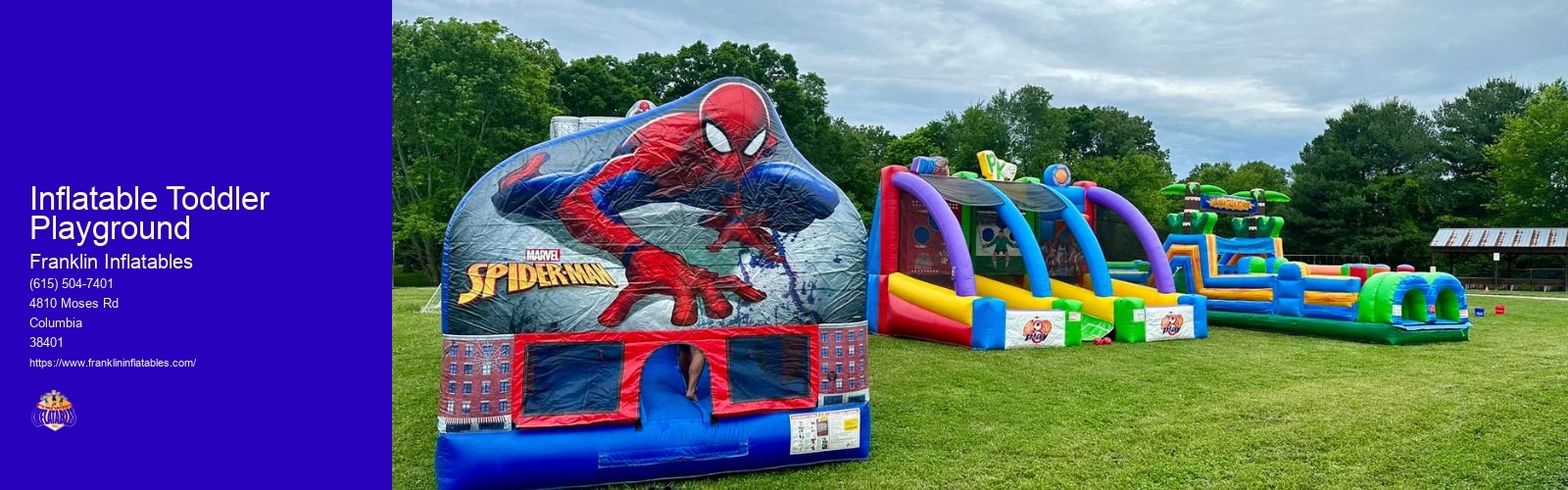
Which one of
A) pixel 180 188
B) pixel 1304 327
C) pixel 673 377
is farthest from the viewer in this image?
pixel 1304 327

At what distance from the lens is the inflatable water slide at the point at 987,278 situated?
31.9ft

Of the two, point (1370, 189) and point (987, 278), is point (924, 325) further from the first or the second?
point (1370, 189)

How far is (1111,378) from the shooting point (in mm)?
7598

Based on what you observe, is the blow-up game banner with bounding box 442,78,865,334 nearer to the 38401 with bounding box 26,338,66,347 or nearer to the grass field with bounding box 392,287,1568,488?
the grass field with bounding box 392,287,1568,488

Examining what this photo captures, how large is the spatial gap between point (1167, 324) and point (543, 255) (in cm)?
887

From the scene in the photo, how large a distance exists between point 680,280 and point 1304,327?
10472 mm

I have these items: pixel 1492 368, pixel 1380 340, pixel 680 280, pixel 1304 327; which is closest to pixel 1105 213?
pixel 1304 327

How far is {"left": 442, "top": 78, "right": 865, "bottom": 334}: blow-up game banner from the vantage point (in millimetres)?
3932

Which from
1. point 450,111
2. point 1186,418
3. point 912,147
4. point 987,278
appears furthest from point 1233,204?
point 912,147

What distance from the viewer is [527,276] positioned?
3939 mm

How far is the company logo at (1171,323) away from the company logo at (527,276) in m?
8.50

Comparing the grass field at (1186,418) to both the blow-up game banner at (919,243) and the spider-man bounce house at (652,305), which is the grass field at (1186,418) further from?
the blow-up game banner at (919,243)

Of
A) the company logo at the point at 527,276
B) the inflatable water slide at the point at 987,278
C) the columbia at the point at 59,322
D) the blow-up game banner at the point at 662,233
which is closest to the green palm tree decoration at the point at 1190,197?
the inflatable water slide at the point at 987,278

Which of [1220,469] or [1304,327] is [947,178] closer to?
[1304,327]
